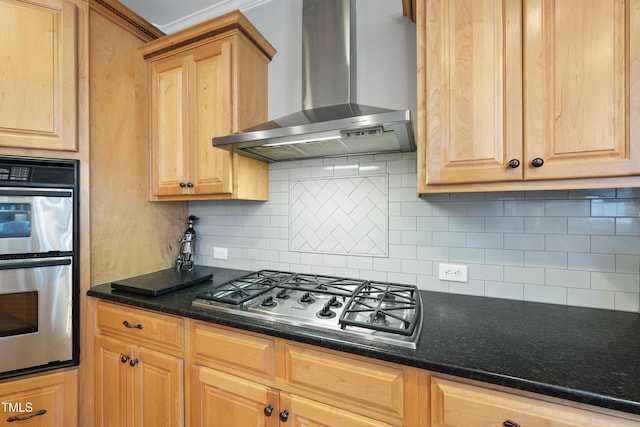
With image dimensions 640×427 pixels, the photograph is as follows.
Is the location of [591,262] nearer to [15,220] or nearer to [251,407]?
[251,407]

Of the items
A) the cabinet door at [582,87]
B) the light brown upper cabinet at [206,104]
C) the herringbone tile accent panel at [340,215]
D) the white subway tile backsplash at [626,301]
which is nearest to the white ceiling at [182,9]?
the light brown upper cabinet at [206,104]

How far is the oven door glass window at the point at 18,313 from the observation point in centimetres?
135

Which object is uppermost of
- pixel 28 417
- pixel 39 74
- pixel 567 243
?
pixel 39 74

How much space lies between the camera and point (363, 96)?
5.32ft

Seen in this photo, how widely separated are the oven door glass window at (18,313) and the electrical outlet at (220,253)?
95 centimetres

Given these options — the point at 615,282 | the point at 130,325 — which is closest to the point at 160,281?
the point at 130,325

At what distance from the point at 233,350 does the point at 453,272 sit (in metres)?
1.12

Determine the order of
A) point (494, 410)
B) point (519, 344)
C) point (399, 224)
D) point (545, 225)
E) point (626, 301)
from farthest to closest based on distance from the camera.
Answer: point (399, 224) → point (545, 225) → point (626, 301) → point (519, 344) → point (494, 410)

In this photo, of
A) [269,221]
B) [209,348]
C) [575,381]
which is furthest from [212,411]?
[575,381]

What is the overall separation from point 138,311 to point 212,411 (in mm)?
611

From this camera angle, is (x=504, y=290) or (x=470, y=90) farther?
(x=504, y=290)

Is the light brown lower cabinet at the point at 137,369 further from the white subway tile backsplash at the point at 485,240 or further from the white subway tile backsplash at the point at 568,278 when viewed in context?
the white subway tile backsplash at the point at 568,278

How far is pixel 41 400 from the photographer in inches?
55.8

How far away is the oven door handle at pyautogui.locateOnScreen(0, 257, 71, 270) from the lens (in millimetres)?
1334
